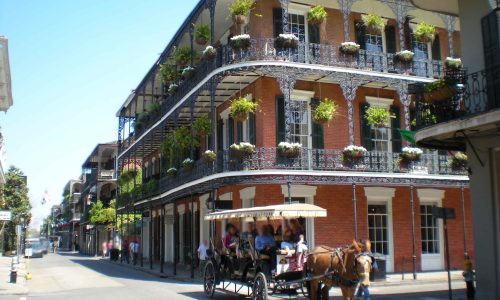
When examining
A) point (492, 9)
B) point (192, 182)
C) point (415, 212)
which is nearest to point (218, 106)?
point (192, 182)

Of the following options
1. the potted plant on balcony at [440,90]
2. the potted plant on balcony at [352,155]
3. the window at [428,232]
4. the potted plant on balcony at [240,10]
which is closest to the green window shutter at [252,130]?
the potted plant on balcony at [352,155]

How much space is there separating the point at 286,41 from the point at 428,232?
33.0 feet

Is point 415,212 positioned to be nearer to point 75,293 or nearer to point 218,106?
point 218,106

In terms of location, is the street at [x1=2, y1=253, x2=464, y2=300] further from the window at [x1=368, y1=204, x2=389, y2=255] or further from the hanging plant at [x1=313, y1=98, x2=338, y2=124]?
the hanging plant at [x1=313, y1=98, x2=338, y2=124]

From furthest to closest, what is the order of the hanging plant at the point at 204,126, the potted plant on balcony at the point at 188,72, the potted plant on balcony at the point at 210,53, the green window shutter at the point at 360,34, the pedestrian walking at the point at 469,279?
the potted plant on balcony at the point at 188,72 → the green window shutter at the point at 360,34 → the hanging plant at the point at 204,126 → the potted plant on balcony at the point at 210,53 → the pedestrian walking at the point at 469,279

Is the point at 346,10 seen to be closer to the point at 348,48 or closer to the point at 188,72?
the point at 348,48

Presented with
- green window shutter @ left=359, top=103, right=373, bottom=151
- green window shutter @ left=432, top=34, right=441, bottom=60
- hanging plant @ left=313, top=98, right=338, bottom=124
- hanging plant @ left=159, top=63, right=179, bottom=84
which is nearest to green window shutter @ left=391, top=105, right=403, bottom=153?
green window shutter @ left=359, top=103, right=373, bottom=151

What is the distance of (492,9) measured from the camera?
11.9 m

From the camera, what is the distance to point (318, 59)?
2027 cm

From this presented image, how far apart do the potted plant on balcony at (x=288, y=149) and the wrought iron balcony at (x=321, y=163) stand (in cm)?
18

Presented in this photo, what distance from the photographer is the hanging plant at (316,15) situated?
65.6ft

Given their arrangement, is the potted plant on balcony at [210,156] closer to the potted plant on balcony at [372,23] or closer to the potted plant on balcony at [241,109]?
the potted plant on balcony at [241,109]

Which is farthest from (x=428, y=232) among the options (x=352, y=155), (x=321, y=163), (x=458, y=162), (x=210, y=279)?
(x=210, y=279)

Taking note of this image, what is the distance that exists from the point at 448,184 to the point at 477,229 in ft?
29.9
